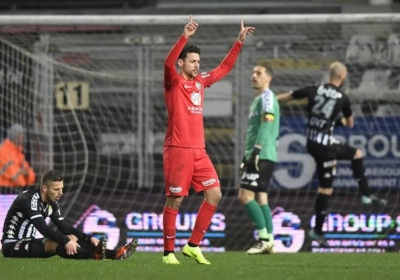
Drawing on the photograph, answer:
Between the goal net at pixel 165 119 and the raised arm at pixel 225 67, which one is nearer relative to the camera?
the raised arm at pixel 225 67

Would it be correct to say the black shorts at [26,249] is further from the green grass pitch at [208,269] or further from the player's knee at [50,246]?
the green grass pitch at [208,269]

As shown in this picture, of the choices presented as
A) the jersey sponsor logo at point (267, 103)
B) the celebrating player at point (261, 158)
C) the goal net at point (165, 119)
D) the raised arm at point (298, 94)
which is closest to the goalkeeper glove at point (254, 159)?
the celebrating player at point (261, 158)

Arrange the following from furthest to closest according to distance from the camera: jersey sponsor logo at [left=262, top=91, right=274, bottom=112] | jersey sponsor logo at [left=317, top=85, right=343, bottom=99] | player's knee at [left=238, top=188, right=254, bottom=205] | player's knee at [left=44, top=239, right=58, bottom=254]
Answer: jersey sponsor logo at [left=317, top=85, right=343, bottom=99], player's knee at [left=238, top=188, right=254, bottom=205], jersey sponsor logo at [left=262, top=91, right=274, bottom=112], player's knee at [left=44, top=239, right=58, bottom=254]

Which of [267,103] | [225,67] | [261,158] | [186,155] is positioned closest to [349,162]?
[261,158]

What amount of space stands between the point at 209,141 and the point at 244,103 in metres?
0.68

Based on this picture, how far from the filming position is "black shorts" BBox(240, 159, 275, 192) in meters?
11.9

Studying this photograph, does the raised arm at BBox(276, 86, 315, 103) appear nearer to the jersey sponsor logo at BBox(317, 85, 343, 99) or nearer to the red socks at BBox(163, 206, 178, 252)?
the jersey sponsor logo at BBox(317, 85, 343, 99)

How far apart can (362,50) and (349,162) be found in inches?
52.7

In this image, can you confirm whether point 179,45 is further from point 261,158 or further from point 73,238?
point 261,158

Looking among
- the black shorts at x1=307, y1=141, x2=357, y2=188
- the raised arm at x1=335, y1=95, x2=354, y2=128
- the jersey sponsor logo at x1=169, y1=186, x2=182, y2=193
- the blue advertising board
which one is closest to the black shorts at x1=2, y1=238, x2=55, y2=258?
the jersey sponsor logo at x1=169, y1=186, x2=182, y2=193

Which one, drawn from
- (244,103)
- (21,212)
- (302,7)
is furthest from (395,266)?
(302,7)

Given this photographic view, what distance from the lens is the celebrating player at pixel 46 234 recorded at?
9.79 metres

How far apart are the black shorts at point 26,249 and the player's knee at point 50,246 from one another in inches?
1.4

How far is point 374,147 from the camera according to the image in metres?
13.7
